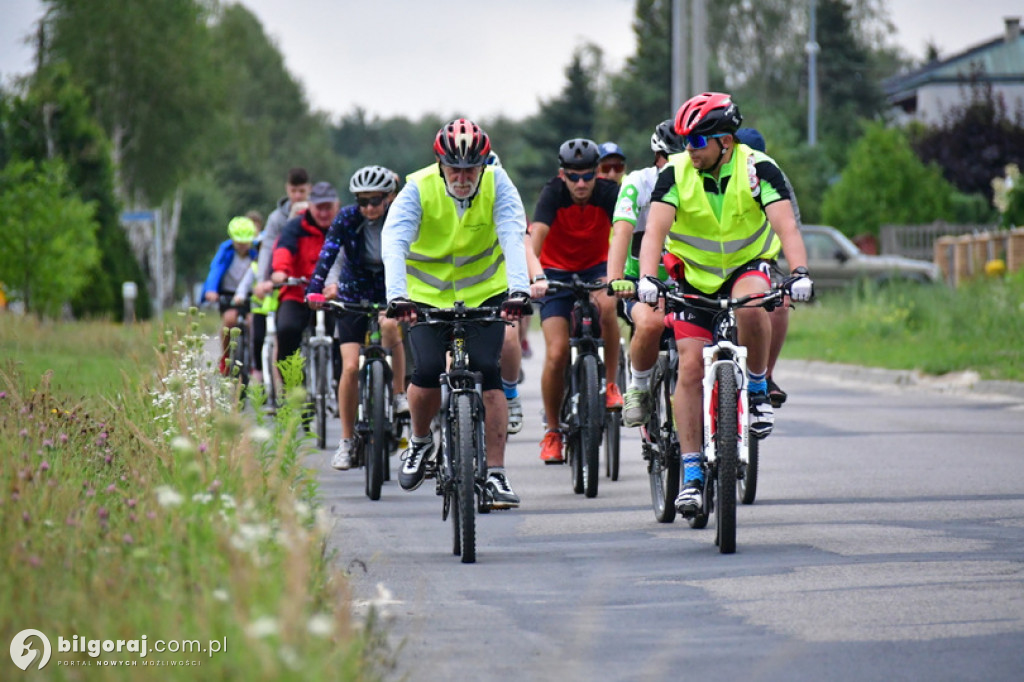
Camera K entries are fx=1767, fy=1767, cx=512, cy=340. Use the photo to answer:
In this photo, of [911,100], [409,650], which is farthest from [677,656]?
[911,100]

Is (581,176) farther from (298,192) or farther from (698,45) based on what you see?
(698,45)

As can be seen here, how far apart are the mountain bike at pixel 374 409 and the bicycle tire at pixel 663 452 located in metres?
1.83

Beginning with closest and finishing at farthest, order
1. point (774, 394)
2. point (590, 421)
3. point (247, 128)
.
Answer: point (774, 394) < point (590, 421) < point (247, 128)

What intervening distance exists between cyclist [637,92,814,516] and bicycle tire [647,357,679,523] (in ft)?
1.29

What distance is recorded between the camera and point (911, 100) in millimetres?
81500

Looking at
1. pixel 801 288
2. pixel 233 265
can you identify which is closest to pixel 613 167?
pixel 801 288

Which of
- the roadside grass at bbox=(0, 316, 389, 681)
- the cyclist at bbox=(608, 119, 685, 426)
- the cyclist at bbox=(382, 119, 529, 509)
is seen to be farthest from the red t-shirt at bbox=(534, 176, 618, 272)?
the roadside grass at bbox=(0, 316, 389, 681)

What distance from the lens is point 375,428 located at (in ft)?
33.7

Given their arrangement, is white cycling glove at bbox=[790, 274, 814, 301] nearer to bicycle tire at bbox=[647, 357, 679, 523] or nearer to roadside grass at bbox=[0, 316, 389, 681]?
bicycle tire at bbox=[647, 357, 679, 523]

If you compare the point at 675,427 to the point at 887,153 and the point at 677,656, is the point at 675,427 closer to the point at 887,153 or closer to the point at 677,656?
the point at 677,656

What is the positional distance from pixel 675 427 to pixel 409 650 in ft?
10.1

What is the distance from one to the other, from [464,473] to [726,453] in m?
1.11

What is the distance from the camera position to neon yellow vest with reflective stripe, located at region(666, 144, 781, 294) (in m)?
8.06

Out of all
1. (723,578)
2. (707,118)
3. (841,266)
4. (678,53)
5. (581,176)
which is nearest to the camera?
(723,578)
